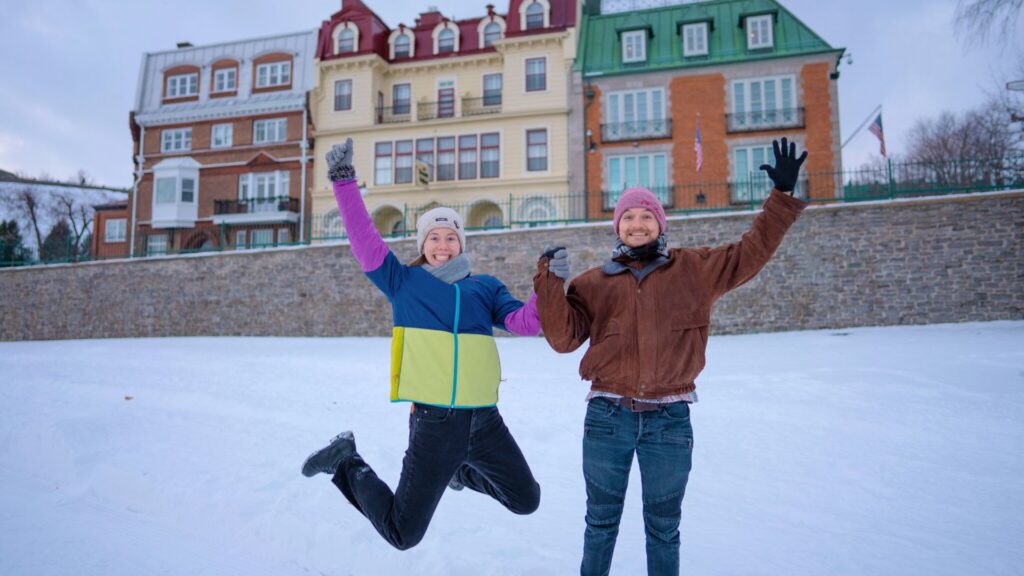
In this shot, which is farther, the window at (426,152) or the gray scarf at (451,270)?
the window at (426,152)

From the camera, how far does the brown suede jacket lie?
2578 mm

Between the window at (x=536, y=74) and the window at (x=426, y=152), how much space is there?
182 inches

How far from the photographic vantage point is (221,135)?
88.4 feet

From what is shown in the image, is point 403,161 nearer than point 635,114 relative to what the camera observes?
No

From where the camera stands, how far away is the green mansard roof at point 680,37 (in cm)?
2122

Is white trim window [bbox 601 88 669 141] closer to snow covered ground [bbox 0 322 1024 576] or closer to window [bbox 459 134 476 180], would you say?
window [bbox 459 134 476 180]

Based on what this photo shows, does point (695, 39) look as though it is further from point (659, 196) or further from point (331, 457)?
point (331, 457)

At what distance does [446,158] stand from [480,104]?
276 cm

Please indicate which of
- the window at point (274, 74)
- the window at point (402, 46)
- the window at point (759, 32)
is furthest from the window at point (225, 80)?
the window at point (759, 32)

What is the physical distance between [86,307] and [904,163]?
24.8 meters

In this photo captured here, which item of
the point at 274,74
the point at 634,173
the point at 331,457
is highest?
the point at 274,74

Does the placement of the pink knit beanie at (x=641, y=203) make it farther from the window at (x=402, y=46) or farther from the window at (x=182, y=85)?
the window at (x=182, y=85)

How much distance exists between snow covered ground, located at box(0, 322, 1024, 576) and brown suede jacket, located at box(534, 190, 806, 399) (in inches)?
52.5

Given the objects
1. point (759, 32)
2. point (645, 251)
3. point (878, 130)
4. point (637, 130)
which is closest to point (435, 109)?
point (637, 130)
